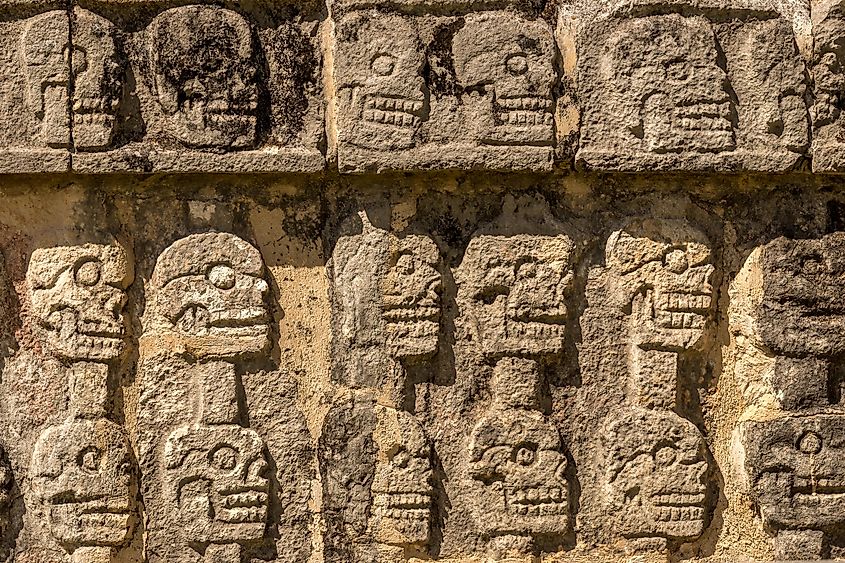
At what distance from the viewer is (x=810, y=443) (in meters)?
3.55

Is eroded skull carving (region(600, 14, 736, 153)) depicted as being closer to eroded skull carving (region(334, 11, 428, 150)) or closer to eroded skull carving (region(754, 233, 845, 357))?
eroded skull carving (region(754, 233, 845, 357))

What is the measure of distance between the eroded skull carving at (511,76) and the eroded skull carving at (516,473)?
0.75 meters

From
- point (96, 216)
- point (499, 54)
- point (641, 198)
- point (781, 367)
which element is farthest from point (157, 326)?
point (781, 367)

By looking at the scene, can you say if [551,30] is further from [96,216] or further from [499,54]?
[96,216]

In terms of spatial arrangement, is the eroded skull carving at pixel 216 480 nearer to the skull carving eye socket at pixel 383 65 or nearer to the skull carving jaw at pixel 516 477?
the skull carving jaw at pixel 516 477

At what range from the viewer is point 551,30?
355 cm

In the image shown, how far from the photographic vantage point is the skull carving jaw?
3535 mm

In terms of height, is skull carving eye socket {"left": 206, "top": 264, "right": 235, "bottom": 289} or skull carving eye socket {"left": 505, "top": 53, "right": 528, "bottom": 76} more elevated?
skull carving eye socket {"left": 505, "top": 53, "right": 528, "bottom": 76}

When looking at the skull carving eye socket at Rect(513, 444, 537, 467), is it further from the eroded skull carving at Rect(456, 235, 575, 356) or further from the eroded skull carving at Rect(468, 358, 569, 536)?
the eroded skull carving at Rect(456, 235, 575, 356)

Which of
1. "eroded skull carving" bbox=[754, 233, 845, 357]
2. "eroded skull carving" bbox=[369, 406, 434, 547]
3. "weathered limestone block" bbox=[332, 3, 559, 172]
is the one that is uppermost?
"weathered limestone block" bbox=[332, 3, 559, 172]

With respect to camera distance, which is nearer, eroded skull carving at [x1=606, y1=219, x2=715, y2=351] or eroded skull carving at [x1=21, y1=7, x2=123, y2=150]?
eroded skull carving at [x1=21, y1=7, x2=123, y2=150]

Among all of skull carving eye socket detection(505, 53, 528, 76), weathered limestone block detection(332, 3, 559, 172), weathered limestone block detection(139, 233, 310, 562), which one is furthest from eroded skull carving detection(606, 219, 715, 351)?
weathered limestone block detection(139, 233, 310, 562)

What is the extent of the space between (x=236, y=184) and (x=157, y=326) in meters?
0.50

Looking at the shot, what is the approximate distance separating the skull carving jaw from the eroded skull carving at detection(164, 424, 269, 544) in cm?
67
